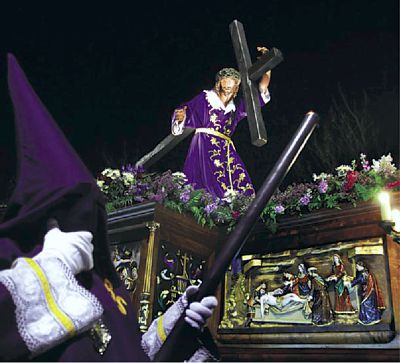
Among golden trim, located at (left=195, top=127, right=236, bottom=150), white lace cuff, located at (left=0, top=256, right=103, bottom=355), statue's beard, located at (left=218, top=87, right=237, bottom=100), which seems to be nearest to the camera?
white lace cuff, located at (left=0, top=256, right=103, bottom=355)

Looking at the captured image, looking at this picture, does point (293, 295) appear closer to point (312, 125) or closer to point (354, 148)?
point (312, 125)

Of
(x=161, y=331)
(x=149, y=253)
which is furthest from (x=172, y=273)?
(x=161, y=331)

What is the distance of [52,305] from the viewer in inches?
65.5

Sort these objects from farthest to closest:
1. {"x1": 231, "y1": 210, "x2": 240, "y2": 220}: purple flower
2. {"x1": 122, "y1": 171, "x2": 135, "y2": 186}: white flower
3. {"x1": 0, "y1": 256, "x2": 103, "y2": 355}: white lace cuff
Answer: {"x1": 122, "y1": 171, "x2": 135, "y2": 186}: white flower < {"x1": 231, "y1": 210, "x2": 240, "y2": 220}: purple flower < {"x1": 0, "y1": 256, "x2": 103, "y2": 355}: white lace cuff

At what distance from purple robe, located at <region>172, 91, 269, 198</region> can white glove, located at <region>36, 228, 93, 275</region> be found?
12.2ft

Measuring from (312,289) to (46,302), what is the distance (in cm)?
293

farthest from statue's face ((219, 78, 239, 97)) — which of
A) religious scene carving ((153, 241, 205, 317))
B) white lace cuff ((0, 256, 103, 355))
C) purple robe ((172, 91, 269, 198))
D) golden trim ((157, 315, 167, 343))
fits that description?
white lace cuff ((0, 256, 103, 355))

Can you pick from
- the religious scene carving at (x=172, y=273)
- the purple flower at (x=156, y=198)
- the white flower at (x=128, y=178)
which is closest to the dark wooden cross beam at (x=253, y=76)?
the purple flower at (x=156, y=198)

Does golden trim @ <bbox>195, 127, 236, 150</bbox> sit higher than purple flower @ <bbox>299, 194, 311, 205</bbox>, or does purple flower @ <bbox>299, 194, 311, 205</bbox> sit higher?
golden trim @ <bbox>195, 127, 236, 150</bbox>

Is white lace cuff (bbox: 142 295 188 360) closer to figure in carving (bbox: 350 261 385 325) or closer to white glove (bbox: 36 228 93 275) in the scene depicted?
white glove (bbox: 36 228 93 275)

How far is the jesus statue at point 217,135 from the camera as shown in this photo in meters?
5.86

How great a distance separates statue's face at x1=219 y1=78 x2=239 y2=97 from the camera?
21.7 feet

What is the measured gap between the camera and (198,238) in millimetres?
4855

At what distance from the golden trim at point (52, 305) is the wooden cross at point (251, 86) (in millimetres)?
3834
